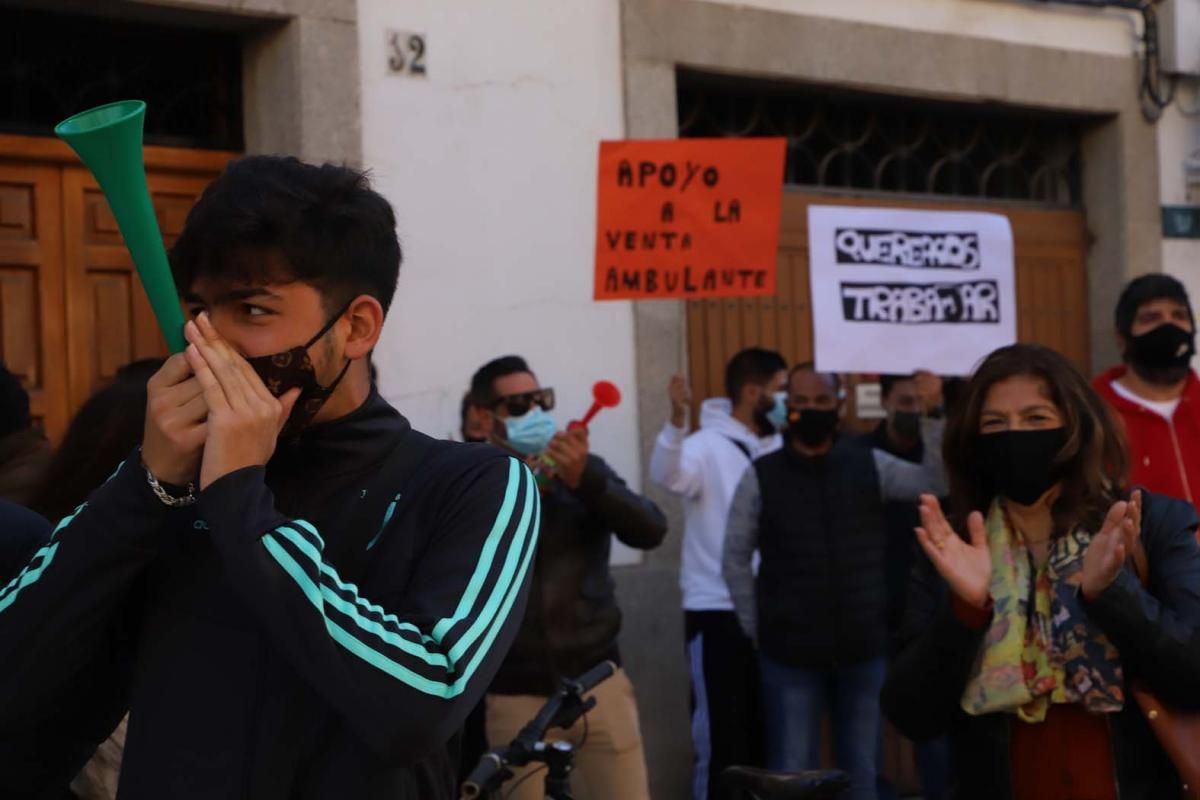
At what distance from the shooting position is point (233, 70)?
7141mm

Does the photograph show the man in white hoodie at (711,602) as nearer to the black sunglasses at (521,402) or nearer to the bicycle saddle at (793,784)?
the black sunglasses at (521,402)

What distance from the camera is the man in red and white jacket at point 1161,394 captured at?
19.5 feet

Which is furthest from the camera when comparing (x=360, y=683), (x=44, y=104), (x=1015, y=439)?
(x=44, y=104)

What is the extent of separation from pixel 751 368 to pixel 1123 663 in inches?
164

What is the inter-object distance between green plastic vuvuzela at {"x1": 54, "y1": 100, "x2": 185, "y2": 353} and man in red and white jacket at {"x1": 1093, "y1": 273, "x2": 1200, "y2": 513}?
447cm

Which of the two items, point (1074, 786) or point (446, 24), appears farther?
point (446, 24)

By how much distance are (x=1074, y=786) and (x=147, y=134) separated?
15.6 ft

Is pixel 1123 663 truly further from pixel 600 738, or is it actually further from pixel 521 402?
pixel 521 402

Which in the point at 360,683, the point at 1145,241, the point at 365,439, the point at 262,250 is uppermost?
the point at 1145,241

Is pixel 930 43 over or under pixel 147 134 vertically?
over

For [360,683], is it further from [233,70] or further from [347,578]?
[233,70]

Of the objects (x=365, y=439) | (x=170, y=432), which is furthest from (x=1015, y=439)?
(x=170, y=432)

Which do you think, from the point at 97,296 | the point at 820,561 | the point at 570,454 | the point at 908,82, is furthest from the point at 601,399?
the point at 908,82

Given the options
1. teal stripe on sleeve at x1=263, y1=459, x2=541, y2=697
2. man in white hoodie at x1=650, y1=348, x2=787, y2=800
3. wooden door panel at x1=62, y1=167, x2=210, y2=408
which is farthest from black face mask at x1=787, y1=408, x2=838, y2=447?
teal stripe on sleeve at x1=263, y1=459, x2=541, y2=697
